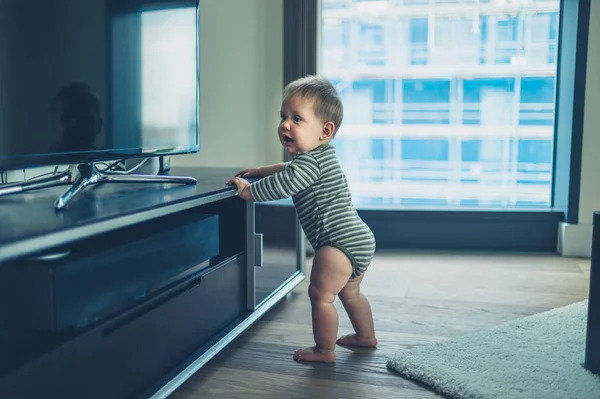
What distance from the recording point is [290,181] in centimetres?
156

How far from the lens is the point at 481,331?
5.92 feet

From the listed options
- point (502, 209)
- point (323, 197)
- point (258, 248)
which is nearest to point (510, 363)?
point (323, 197)

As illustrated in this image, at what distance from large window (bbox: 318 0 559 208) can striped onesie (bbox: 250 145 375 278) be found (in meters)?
1.53

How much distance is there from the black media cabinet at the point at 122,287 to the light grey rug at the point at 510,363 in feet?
1.67

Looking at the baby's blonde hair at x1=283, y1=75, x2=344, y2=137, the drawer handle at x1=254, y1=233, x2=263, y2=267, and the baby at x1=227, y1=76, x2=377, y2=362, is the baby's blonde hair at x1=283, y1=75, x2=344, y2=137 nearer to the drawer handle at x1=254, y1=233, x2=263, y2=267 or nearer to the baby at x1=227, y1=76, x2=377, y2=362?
the baby at x1=227, y1=76, x2=377, y2=362

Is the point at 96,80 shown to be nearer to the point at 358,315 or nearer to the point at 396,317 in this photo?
the point at 358,315

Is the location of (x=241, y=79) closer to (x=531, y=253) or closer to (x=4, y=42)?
(x=531, y=253)

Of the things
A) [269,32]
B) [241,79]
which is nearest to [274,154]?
[241,79]

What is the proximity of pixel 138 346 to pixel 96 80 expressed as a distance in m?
0.63

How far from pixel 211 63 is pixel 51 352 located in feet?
7.30

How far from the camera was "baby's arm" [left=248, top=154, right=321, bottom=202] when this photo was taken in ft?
5.13

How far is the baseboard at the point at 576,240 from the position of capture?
2846 millimetres

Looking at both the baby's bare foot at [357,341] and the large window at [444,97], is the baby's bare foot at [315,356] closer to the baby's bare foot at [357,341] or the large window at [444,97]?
the baby's bare foot at [357,341]

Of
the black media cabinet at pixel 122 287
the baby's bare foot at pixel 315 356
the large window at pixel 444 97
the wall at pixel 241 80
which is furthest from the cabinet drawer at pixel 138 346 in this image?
the large window at pixel 444 97
